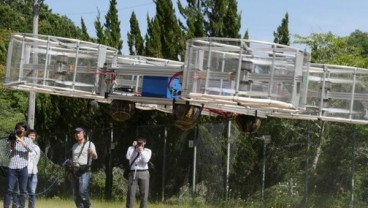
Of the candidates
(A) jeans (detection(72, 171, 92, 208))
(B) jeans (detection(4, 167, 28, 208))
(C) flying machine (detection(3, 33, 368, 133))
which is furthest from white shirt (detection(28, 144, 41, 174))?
(C) flying machine (detection(3, 33, 368, 133))

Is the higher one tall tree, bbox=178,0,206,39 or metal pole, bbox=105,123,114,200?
tall tree, bbox=178,0,206,39

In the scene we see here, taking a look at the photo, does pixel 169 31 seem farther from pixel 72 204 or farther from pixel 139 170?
pixel 139 170

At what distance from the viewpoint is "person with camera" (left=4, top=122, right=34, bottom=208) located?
745 inches

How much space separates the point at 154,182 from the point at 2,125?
47.0 ft

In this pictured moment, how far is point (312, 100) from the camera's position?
51.2ft

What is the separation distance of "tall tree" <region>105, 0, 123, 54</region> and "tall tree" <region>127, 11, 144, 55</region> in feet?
2.03

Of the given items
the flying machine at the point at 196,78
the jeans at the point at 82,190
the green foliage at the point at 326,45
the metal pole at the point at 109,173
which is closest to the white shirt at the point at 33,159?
the jeans at the point at 82,190

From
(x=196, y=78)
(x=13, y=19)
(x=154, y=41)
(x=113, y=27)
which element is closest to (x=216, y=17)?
(x=154, y=41)

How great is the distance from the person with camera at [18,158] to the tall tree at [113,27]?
11576 millimetres

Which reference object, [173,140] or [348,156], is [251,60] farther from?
[173,140]

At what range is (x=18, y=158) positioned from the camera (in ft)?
62.6

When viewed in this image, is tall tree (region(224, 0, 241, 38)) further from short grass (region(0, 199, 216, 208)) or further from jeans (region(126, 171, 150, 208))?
jeans (region(126, 171, 150, 208))

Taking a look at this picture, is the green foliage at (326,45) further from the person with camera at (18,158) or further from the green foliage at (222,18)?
the person with camera at (18,158)

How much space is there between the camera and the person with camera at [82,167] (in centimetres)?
1873
